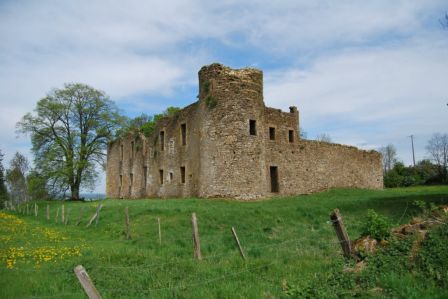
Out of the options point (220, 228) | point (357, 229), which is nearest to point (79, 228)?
point (220, 228)

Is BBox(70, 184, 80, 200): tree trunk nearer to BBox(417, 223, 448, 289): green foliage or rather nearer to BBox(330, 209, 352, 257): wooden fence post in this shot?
BBox(330, 209, 352, 257): wooden fence post

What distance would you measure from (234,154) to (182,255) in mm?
12438

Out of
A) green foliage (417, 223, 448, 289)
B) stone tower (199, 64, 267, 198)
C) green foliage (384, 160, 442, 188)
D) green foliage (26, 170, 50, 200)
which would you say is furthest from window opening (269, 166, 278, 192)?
green foliage (384, 160, 442, 188)

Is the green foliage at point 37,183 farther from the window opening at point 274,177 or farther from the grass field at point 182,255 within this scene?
the window opening at point 274,177

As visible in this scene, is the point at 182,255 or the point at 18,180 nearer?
the point at 182,255

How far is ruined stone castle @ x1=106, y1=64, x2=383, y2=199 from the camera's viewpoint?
897 inches

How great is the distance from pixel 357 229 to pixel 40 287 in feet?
31.8

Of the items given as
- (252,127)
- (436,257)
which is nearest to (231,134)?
(252,127)

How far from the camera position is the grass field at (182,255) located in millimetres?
7074

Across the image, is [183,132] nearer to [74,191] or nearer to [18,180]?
[74,191]

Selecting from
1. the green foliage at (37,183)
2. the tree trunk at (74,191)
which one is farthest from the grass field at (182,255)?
the tree trunk at (74,191)

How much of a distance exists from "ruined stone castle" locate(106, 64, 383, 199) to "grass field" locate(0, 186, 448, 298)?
17.9ft

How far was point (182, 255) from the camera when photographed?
10594 mm

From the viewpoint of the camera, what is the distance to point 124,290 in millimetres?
7086
